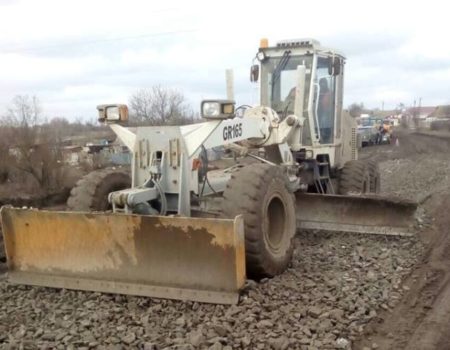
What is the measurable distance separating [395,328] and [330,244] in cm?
268

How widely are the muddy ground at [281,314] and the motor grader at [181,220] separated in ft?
0.62

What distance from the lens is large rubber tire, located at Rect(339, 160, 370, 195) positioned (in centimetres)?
980

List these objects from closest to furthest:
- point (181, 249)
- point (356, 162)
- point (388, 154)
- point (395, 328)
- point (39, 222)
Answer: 1. point (395, 328)
2. point (181, 249)
3. point (39, 222)
4. point (356, 162)
5. point (388, 154)

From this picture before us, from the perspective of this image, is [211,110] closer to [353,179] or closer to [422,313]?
[422,313]

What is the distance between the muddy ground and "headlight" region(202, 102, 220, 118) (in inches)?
72.3

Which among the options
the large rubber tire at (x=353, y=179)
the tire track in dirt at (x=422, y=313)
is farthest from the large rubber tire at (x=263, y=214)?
the large rubber tire at (x=353, y=179)

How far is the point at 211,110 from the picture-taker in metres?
6.04

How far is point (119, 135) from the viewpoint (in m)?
6.82

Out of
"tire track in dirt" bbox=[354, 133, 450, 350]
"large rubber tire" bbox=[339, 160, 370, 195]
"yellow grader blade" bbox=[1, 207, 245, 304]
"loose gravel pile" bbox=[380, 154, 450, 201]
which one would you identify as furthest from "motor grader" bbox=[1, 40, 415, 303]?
"loose gravel pile" bbox=[380, 154, 450, 201]

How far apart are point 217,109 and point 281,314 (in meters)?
2.27

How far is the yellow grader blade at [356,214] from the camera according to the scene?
7.33 metres

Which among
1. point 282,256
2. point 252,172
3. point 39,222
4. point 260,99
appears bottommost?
point 282,256

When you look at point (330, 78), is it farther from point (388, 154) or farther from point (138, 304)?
point (388, 154)

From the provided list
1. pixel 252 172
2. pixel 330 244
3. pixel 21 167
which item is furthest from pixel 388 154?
pixel 252 172
